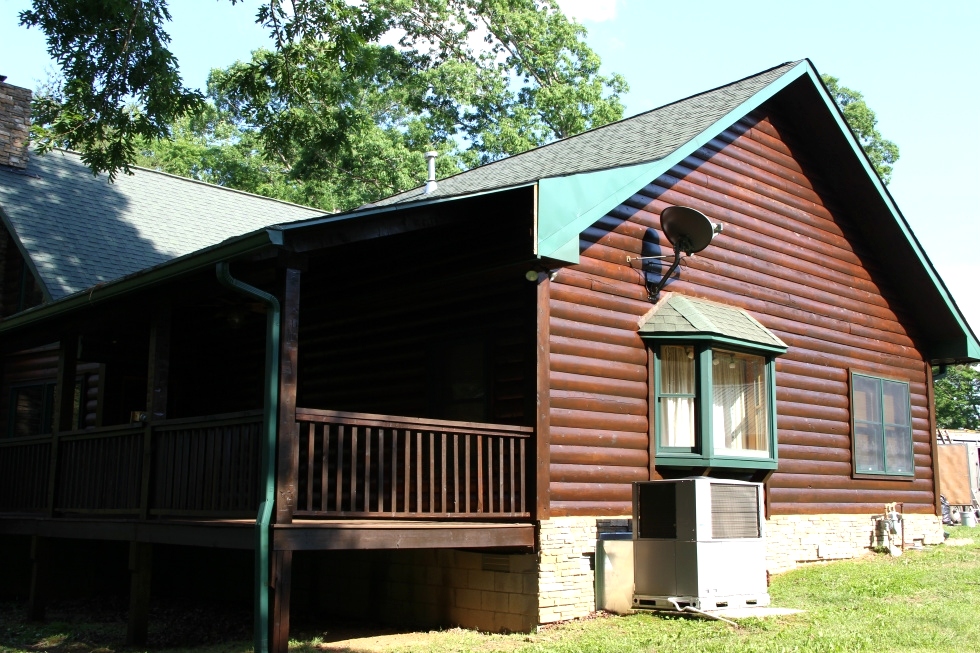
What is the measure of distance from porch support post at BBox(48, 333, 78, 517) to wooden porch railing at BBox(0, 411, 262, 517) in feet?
0.08

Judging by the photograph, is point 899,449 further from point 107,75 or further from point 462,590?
point 107,75

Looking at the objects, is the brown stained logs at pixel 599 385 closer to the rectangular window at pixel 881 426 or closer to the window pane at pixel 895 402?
the rectangular window at pixel 881 426

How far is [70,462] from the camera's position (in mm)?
11969

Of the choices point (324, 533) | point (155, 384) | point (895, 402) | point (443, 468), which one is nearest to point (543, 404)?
point (443, 468)

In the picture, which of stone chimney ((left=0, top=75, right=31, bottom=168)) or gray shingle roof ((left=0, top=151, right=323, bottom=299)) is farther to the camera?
stone chimney ((left=0, top=75, right=31, bottom=168))

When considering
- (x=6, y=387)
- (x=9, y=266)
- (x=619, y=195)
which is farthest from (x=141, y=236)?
(x=619, y=195)

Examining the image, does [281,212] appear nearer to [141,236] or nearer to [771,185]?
[141,236]

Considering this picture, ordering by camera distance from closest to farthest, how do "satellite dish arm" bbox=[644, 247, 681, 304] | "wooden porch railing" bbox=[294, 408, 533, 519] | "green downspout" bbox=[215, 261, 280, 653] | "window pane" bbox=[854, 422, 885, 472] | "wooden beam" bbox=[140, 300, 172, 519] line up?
"green downspout" bbox=[215, 261, 280, 653] → "wooden porch railing" bbox=[294, 408, 533, 519] → "wooden beam" bbox=[140, 300, 172, 519] → "satellite dish arm" bbox=[644, 247, 681, 304] → "window pane" bbox=[854, 422, 885, 472]

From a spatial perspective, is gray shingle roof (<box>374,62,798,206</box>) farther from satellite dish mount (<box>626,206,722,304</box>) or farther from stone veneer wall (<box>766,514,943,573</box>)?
stone veneer wall (<box>766,514,943,573</box>)

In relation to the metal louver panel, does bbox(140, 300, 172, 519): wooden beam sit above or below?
above

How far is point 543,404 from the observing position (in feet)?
35.4

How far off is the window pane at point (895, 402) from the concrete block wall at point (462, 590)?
8.25 m

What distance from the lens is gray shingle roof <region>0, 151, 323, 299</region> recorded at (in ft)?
53.8

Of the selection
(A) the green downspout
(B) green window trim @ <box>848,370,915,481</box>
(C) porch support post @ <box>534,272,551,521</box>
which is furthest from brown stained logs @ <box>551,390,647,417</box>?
(B) green window trim @ <box>848,370,915,481</box>
